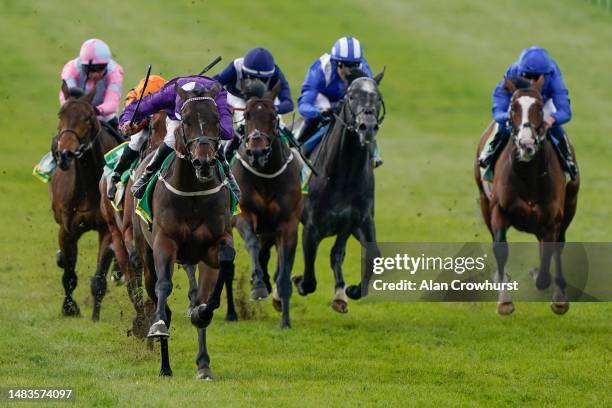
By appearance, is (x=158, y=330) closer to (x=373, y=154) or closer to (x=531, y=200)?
(x=373, y=154)

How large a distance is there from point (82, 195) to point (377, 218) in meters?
11.1

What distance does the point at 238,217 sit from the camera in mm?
14008

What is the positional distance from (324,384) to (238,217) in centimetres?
381

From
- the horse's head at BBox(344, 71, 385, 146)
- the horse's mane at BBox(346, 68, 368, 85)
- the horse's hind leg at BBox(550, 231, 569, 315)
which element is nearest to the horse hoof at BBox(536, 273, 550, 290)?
the horse's hind leg at BBox(550, 231, 569, 315)

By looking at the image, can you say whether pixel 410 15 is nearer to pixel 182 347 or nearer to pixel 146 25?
pixel 146 25

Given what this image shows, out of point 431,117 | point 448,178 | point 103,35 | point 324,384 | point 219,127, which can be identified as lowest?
point 324,384

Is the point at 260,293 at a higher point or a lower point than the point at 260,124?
lower

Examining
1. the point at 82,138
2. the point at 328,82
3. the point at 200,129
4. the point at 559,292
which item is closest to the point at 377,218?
the point at 328,82

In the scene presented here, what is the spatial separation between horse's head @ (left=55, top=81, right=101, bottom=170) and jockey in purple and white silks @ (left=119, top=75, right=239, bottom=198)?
2463 millimetres

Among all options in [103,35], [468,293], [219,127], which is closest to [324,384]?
[219,127]

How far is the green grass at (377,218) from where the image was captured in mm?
10727

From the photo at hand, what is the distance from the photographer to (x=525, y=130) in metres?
13.8

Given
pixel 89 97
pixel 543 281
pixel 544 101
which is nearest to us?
pixel 89 97

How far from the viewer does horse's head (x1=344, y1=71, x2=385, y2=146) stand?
1348 cm
